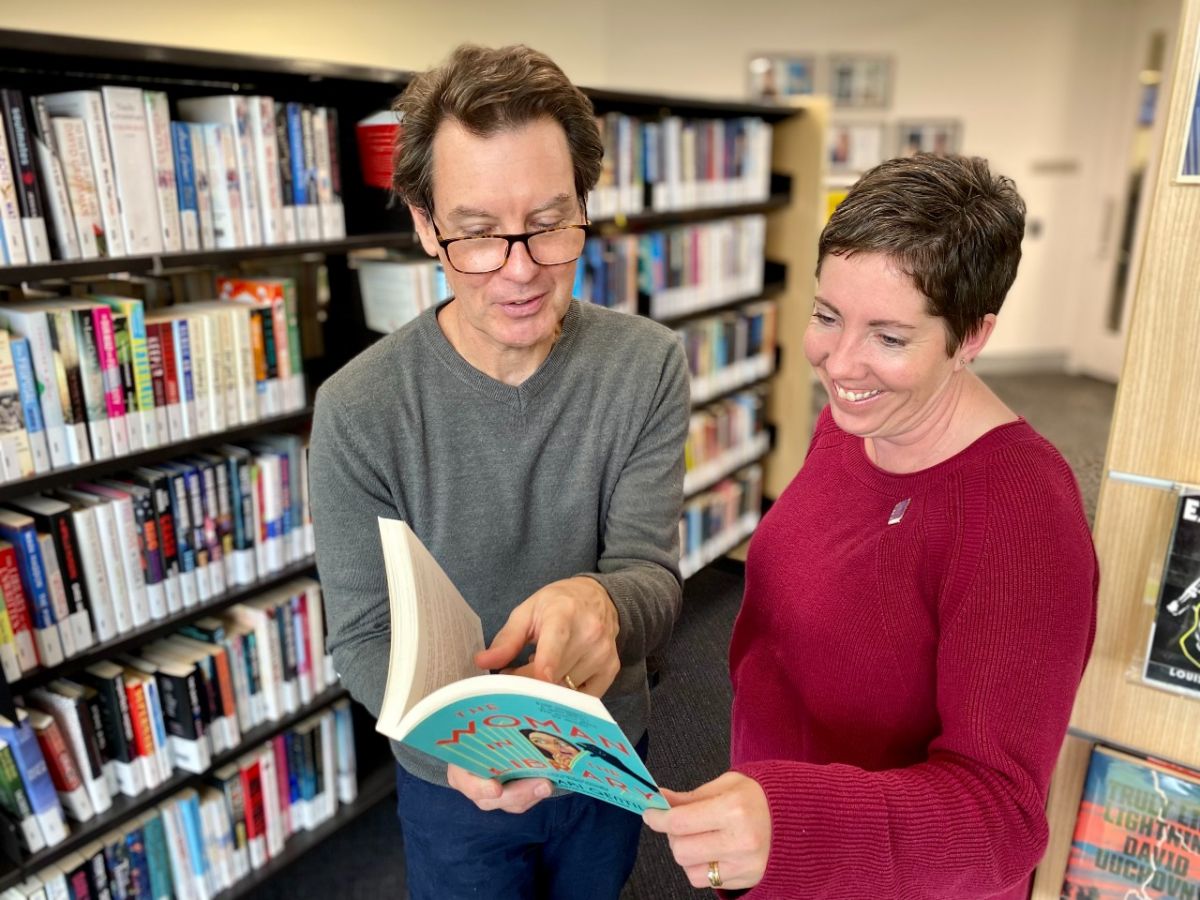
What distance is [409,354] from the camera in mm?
1085

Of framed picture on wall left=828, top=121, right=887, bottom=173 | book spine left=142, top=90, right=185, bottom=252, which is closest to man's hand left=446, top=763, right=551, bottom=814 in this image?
book spine left=142, top=90, right=185, bottom=252

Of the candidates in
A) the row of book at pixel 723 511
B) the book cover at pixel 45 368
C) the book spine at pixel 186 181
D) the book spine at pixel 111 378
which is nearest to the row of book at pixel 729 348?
the row of book at pixel 723 511

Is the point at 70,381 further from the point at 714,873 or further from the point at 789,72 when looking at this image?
the point at 789,72

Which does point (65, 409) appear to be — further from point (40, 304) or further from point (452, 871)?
point (452, 871)

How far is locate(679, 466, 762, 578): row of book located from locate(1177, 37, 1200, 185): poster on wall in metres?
2.31

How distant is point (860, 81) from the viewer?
605cm

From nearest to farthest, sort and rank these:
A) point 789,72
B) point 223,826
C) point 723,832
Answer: point 723,832 < point 223,826 < point 789,72

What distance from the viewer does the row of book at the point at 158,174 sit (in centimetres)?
158

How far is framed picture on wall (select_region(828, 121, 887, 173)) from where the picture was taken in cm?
613

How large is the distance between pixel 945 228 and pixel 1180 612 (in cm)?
62

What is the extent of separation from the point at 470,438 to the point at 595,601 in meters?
0.29

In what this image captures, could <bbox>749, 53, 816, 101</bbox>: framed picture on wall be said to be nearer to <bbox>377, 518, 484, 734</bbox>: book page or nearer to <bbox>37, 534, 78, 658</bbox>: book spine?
<bbox>37, 534, 78, 658</bbox>: book spine

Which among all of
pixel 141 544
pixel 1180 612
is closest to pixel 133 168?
pixel 141 544

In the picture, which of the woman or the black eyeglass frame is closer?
the woman
